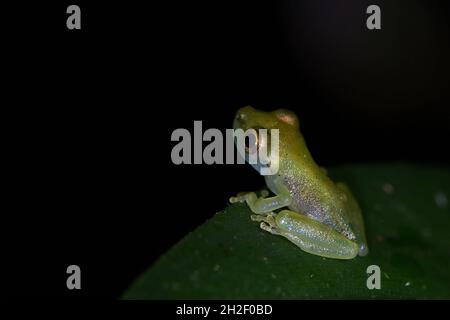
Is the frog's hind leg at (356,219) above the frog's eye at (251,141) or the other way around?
the other way around

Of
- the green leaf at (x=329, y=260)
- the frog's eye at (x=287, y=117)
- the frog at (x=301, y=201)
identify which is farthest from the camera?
the frog's eye at (x=287, y=117)

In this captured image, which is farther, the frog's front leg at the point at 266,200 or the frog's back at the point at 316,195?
the frog's back at the point at 316,195

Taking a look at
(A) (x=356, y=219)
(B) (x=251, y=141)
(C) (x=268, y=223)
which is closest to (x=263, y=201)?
(C) (x=268, y=223)

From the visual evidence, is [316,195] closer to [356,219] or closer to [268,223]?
[356,219]

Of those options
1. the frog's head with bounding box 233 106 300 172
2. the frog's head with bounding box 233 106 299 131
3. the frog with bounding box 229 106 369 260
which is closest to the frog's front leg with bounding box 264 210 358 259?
the frog with bounding box 229 106 369 260

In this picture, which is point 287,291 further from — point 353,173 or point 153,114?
point 153,114

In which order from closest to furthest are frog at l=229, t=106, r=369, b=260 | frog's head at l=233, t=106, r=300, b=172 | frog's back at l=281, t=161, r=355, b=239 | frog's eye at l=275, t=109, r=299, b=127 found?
frog at l=229, t=106, r=369, b=260, frog's back at l=281, t=161, r=355, b=239, frog's head at l=233, t=106, r=300, b=172, frog's eye at l=275, t=109, r=299, b=127

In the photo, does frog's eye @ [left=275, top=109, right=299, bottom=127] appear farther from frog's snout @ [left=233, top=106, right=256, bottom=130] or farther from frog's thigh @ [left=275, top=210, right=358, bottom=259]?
frog's thigh @ [left=275, top=210, right=358, bottom=259]

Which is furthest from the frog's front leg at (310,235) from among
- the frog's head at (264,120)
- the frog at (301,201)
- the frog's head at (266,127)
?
the frog's head at (264,120)

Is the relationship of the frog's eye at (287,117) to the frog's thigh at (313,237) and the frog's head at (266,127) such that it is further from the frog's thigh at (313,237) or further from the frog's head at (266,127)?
the frog's thigh at (313,237)
